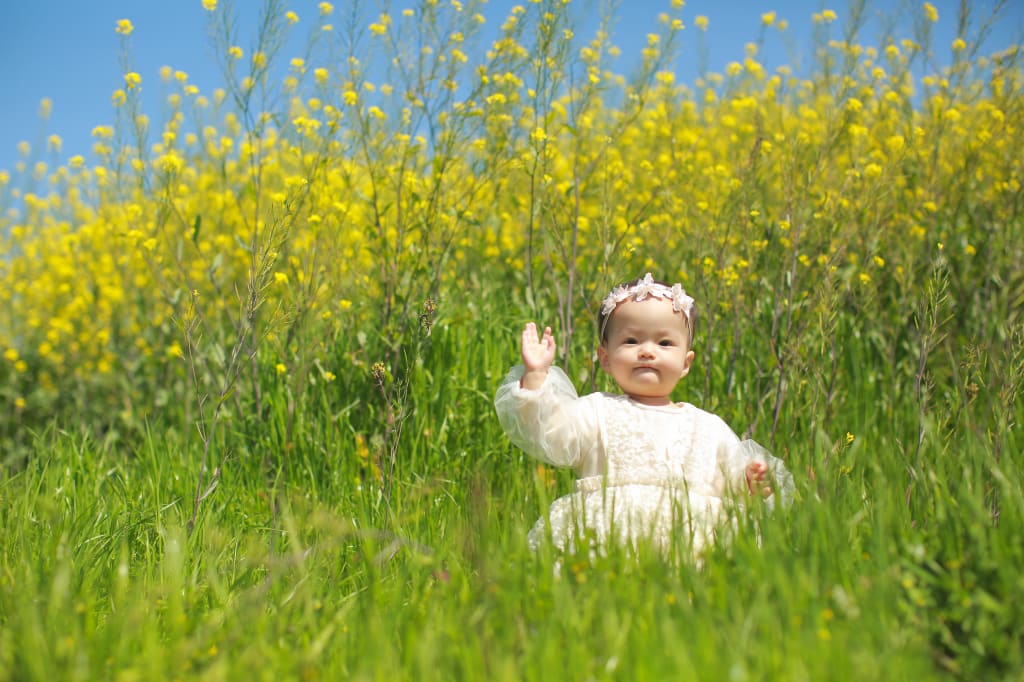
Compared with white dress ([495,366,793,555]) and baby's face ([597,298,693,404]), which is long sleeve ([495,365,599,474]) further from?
baby's face ([597,298,693,404])

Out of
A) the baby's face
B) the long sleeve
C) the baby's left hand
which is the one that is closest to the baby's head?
the baby's face

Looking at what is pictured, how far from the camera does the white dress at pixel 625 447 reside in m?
2.42

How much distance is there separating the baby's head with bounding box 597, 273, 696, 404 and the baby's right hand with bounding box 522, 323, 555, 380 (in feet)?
0.76

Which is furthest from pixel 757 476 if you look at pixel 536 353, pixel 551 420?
pixel 536 353

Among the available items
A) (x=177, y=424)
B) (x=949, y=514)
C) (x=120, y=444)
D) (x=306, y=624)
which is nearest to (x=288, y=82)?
(x=177, y=424)

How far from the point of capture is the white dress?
2.42 m

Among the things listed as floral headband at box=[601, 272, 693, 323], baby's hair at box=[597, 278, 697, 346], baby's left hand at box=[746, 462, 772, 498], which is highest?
floral headband at box=[601, 272, 693, 323]

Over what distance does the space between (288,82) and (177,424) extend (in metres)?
1.72

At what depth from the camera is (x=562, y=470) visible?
3.02 metres

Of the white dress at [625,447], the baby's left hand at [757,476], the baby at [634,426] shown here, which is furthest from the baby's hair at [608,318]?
the baby's left hand at [757,476]

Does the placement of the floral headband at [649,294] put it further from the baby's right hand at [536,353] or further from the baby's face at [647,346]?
the baby's right hand at [536,353]

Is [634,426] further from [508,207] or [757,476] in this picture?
[508,207]

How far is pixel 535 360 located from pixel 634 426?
0.34 m

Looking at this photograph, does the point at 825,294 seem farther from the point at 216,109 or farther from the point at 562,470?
the point at 216,109
